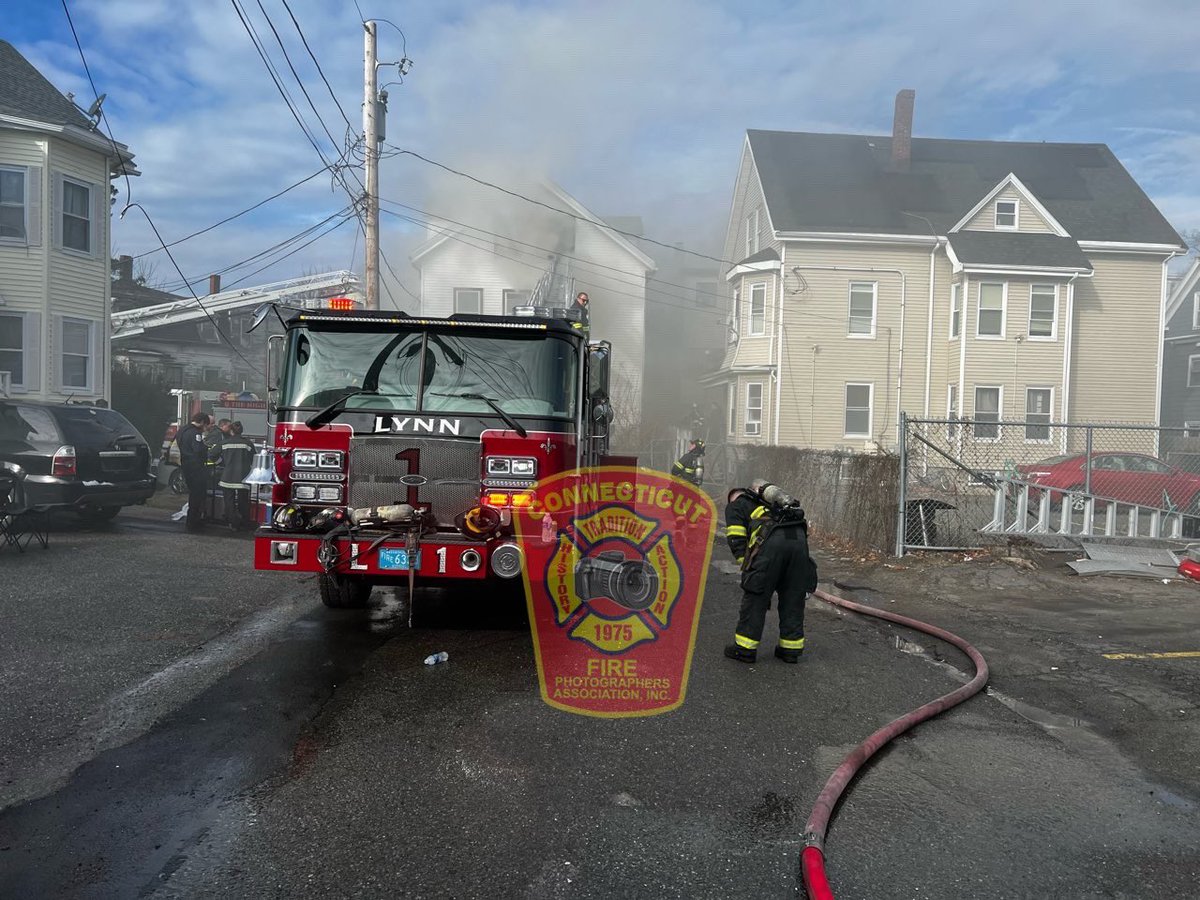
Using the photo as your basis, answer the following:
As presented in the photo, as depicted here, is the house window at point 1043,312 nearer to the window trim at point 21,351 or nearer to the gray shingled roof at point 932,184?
the gray shingled roof at point 932,184

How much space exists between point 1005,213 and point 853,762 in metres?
24.2

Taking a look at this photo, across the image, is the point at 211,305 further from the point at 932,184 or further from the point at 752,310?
the point at 932,184

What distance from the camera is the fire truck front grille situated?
6.09 meters

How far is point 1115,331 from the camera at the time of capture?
25.1 meters

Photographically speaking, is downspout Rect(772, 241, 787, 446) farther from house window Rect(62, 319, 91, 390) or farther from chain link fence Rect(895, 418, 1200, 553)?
house window Rect(62, 319, 91, 390)

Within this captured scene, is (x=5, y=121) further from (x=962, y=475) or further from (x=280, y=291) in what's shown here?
(x=962, y=475)

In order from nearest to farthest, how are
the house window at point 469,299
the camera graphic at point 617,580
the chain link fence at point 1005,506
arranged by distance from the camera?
the camera graphic at point 617,580
the chain link fence at point 1005,506
the house window at point 469,299

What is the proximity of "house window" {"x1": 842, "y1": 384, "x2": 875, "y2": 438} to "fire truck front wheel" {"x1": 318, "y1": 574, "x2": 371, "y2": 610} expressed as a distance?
19.9 meters

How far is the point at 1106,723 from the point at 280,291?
2834cm

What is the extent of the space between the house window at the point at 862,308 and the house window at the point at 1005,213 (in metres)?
3.71

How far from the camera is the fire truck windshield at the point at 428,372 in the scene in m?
6.31

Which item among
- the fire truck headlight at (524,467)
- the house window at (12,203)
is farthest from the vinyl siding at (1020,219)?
the fire truck headlight at (524,467)

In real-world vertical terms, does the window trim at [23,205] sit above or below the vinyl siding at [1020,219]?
below

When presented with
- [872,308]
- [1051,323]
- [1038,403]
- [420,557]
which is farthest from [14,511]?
[1051,323]
